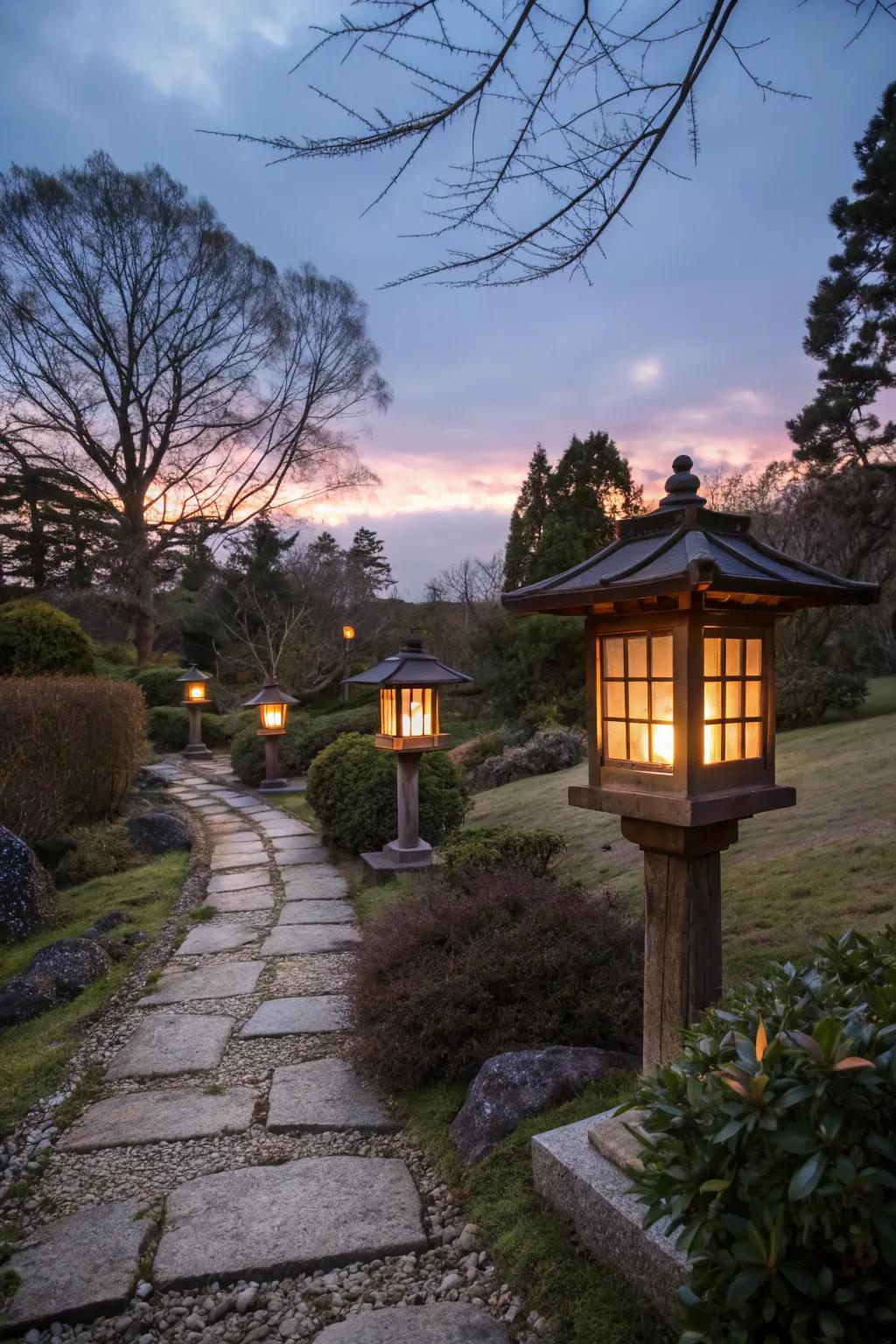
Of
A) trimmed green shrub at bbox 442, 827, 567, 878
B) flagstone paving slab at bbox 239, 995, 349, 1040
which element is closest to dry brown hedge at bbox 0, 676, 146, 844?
flagstone paving slab at bbox 239, 995, 349, 1040

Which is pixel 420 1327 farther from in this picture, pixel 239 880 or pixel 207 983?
pixel 239 880

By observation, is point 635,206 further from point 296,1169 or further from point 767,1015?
point 296,1169

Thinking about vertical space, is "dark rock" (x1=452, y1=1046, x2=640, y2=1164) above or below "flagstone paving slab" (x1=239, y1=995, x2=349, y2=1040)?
above

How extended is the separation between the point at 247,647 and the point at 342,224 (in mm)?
16732

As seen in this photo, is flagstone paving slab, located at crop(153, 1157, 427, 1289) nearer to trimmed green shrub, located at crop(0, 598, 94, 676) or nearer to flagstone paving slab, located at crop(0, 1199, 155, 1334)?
flagstone paving slab, located at crop(0, 1199, 155, 1334)

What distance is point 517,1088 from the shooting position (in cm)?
246

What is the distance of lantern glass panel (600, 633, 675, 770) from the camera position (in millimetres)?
2090

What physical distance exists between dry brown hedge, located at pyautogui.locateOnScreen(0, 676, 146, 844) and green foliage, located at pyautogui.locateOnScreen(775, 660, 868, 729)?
8.26 m

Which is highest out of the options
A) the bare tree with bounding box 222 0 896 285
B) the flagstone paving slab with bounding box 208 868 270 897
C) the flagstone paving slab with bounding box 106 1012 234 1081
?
the bare tree with bounding box 222 0 896 285

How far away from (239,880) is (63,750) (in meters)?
2.21

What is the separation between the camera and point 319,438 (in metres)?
19.7

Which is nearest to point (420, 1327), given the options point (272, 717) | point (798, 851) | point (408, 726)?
point (798, 851)

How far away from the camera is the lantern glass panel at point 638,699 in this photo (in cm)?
209

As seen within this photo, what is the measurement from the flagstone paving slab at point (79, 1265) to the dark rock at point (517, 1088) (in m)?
0.96
